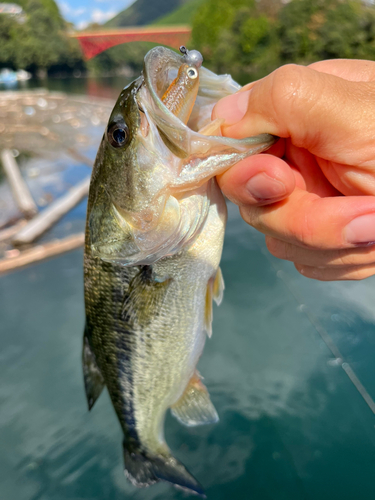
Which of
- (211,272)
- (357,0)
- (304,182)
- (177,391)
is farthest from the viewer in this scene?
(357,0)

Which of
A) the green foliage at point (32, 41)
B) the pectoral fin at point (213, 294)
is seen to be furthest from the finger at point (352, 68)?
the green foliage at point (32, 41)

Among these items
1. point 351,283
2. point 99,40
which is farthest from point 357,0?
point 99,40

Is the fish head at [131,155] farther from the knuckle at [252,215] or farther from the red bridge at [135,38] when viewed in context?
the red bridge at [135,38]

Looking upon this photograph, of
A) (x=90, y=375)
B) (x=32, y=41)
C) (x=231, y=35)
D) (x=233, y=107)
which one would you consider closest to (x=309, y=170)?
Result: (x=233, y=107)

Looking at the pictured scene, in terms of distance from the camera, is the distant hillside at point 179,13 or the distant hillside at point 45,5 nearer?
the distant hillside at point 179,13

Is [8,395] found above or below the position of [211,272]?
below

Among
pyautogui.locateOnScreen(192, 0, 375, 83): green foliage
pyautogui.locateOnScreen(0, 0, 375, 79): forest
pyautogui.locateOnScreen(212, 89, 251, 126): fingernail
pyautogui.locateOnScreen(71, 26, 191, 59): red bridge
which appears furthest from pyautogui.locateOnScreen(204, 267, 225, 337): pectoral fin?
pyautogui.locateOnScreen(192, 0, 375, 83): green foliage

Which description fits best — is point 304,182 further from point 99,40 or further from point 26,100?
point 26,100
